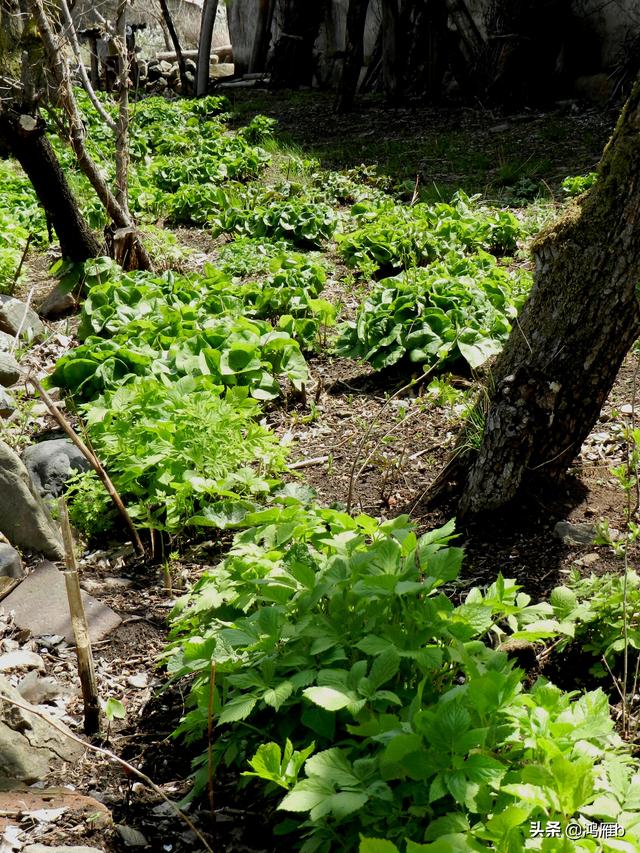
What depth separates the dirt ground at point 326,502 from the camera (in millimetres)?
2602

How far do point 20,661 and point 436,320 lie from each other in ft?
10.4

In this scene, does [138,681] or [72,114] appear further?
[72,114]

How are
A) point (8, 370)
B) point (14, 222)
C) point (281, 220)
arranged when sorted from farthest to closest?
1. point (14, 222)
2. point (281, 220)
3. point (8, 370)

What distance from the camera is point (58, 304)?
22.4ft

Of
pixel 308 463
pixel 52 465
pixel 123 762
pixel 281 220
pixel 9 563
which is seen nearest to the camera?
pixel 123 762

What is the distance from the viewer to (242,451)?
423 cm

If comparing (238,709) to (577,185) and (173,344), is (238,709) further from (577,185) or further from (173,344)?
(577,185)

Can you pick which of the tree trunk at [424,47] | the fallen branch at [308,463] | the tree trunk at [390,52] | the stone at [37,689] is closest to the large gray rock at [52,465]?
the fallen branch at [308,463]

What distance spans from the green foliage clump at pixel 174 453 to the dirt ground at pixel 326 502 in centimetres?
23

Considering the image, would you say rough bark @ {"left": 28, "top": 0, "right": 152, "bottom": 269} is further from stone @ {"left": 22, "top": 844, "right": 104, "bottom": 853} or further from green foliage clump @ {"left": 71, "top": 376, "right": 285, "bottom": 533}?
stone @ {"left": 22, "top": 844, "right": 104, "bottom": 853}

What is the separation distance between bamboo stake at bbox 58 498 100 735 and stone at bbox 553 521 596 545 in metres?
1.91

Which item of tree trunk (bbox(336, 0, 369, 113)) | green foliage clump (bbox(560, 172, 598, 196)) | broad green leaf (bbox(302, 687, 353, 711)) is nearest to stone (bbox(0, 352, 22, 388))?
broad green leaf (bbox(302, 687, 353, 711))

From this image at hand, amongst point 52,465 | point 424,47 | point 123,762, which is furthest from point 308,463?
point 424,47

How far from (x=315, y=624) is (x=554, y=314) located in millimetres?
1773
